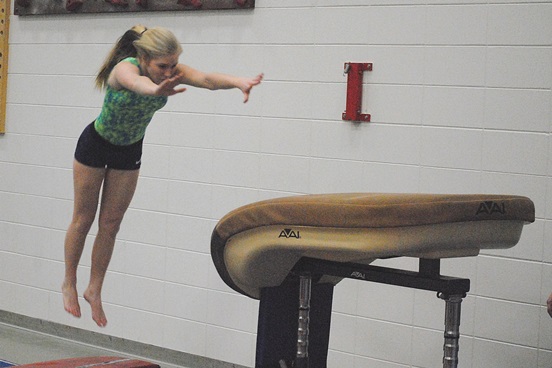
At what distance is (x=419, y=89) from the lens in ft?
14.0

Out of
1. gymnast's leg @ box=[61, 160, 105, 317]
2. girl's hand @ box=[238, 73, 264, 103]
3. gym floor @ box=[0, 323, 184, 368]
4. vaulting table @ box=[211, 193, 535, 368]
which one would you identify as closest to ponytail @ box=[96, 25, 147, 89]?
gymnast's leg @ box=[61, 160, 105, 317]

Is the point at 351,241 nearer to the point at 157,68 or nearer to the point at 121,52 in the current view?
the point at 157,68

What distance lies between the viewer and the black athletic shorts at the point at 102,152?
377 centimetres

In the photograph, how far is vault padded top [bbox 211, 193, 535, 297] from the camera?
244 centimetres

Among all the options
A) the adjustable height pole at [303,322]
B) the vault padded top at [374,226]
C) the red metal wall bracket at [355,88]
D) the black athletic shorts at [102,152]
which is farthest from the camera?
the red metal wall bracket at [355,88]

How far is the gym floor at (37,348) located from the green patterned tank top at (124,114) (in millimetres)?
1910

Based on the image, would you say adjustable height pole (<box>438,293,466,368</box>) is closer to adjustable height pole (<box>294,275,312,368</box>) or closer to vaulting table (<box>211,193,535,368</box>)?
vaulting table (<box>211,193,535,368</box>)

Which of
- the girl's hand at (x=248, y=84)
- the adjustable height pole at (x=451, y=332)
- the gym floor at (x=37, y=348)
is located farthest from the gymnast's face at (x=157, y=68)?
the gym floor at (x=37, y=348)

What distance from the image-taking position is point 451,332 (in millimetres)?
2584

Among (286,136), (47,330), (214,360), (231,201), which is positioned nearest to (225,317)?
(214,360)

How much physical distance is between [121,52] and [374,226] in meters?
1.63

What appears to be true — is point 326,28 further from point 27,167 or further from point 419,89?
point 27,167

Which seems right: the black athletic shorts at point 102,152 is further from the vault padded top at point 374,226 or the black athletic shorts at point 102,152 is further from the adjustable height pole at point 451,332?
the adjustable height pole at point 451,332

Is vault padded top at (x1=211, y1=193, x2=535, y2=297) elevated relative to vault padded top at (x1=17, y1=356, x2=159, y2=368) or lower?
elevated
